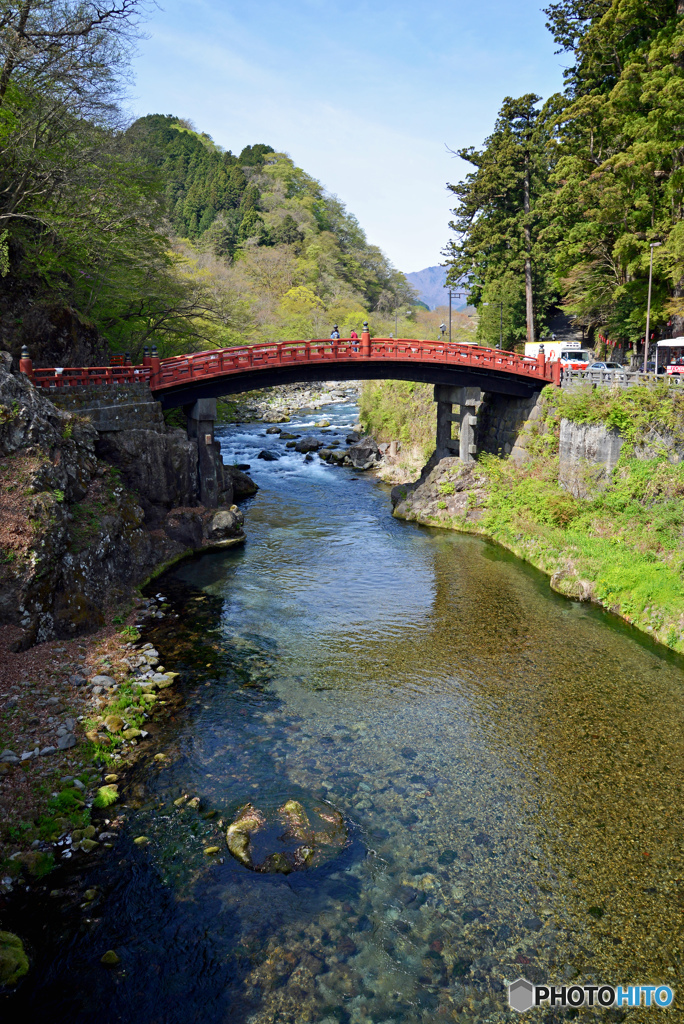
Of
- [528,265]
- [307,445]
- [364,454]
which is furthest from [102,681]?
[528,265]

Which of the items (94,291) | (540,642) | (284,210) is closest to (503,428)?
(540,642)

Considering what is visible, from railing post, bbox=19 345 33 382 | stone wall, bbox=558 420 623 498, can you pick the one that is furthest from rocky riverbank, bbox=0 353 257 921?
stone wall, bbox=558 420 623 498

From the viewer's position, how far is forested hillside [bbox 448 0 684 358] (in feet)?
111

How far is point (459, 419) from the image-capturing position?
35.4m

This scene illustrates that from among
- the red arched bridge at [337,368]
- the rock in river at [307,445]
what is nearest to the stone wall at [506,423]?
the red arched bridge at [337,368]

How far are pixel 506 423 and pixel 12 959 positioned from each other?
30734mm

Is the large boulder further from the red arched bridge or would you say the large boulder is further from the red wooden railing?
the red wooden railing

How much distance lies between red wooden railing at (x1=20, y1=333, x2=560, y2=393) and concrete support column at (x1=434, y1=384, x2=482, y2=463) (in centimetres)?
170

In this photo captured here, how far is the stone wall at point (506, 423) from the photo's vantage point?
32.8 meters

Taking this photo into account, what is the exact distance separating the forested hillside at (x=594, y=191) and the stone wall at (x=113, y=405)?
25.9 m

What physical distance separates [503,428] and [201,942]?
2928cm

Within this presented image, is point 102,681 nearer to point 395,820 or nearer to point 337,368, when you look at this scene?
point 395,820

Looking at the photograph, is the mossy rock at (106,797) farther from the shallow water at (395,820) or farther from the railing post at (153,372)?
the railing post at (153,372)

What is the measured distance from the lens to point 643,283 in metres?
37.4
